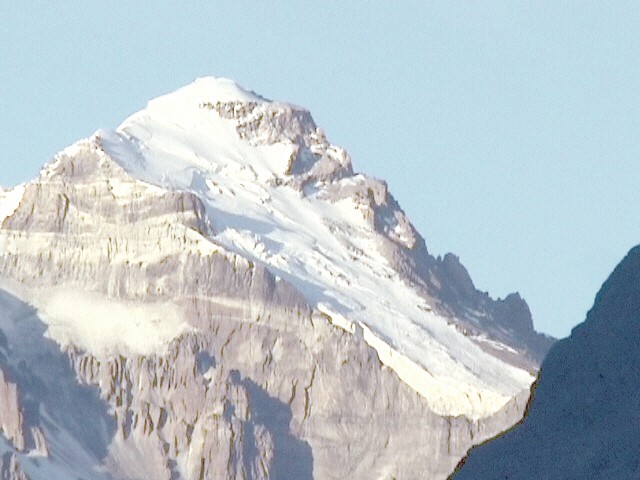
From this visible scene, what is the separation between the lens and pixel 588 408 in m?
79.4

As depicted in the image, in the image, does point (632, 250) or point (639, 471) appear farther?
point (632, 250)

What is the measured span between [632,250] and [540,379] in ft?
11.0

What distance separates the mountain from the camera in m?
78.1

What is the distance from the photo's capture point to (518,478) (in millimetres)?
78812

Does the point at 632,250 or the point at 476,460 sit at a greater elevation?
the point at 632,250

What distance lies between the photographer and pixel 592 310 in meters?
81.9

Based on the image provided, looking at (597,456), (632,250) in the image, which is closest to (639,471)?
(597,456)

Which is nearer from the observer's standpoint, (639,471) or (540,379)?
(639,471)

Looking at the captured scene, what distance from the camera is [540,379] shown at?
269 feet

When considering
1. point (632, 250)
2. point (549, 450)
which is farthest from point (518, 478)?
point (632, 250)

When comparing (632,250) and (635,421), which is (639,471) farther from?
(632,250)

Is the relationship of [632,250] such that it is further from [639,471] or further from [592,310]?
[639,471]

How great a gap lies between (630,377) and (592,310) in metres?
3.16

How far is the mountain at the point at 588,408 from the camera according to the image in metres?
78.1
